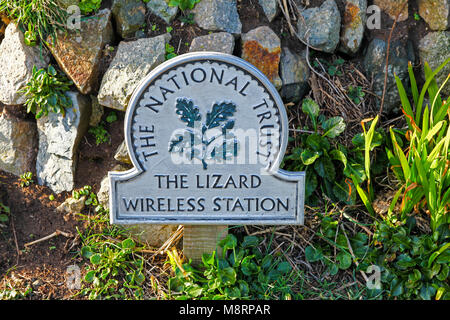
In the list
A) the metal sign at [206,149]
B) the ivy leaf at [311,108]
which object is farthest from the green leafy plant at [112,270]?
the ivy leaf at [311,108]

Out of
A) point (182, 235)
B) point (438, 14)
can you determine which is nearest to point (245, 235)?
point (182, 235)

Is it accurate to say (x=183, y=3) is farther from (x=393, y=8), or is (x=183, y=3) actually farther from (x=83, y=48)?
(x=393, y=8)

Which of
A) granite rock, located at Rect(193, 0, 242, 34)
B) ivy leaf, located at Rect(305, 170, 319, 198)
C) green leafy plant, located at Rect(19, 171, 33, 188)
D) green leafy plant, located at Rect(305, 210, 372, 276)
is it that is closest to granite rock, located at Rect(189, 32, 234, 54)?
granite rock, located at Rect(193, 0, 242, 34)

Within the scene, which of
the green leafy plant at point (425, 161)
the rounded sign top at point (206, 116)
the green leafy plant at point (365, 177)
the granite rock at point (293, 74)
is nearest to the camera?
the rounded sign top at point (206, 116)

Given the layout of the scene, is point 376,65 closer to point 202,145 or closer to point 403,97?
point 403,97

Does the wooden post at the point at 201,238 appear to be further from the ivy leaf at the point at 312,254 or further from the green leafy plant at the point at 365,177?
the green leafy plant at the point at 365,177

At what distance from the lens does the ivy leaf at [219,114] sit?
2.16 metres

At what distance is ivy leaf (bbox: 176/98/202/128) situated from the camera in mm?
2156

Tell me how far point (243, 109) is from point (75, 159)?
3.41 feet

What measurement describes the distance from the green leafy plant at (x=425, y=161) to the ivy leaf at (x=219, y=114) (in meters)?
0.82

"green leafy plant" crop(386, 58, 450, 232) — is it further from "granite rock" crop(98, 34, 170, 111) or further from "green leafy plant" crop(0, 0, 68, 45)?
"green leafy plant" crop(0, 0, 68, 45)

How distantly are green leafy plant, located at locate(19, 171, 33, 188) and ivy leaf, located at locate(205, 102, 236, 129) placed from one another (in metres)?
1.14

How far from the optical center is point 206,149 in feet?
7.25

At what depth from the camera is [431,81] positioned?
2.57m
